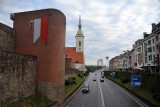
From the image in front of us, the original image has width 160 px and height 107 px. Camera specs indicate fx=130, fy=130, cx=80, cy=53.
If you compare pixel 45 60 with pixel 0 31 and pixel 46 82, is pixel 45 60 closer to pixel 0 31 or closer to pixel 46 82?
pixel 46 82

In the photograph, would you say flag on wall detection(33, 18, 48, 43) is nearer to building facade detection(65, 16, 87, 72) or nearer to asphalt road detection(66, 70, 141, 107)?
asphalt road detection(66, 70, 141, 107)

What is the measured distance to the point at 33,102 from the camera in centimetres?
1551

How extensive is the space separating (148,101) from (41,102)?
51.4 ft

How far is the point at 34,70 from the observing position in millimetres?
17844

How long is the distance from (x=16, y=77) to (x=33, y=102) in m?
3.85

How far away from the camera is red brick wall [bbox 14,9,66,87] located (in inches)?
726

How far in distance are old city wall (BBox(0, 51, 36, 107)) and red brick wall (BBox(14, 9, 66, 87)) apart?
145 centimetres

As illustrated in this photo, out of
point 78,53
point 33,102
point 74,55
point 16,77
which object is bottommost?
point 33,102

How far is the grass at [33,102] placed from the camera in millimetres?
13830

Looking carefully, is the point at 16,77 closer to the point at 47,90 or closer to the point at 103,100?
the point at 47,90

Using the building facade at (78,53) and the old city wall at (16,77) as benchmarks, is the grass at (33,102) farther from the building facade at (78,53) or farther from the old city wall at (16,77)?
the building facade at (78,53)

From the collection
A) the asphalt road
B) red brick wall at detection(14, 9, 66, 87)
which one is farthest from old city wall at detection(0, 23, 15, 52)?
the asphalt road

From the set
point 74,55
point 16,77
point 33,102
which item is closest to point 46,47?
point 16,77

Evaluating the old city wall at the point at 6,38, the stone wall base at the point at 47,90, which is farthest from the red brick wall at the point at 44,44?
the old city wall at the point at 6,38
